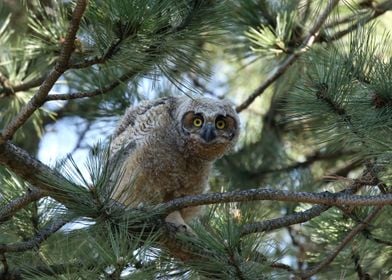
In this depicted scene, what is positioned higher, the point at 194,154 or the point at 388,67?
the point at 194,154

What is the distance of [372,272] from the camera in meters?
4.80

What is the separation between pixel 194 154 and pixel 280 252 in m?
1.38

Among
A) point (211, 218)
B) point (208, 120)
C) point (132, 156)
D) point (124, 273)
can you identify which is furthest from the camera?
point (208, 120)

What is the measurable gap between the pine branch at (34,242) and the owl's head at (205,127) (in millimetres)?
1243

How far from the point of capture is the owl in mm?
4484

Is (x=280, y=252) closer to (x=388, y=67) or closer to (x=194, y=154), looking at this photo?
(x=388, y=67)

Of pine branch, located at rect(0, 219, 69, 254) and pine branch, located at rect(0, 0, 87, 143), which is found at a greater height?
pine branch, located at rect(0, 0, 87, 143)

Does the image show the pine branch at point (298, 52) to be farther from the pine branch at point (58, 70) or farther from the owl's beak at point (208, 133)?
the pine branch at point (58, 70)

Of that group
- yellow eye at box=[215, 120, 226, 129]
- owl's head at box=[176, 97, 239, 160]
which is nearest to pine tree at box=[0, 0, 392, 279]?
owl's head at box=[176, 97, 239, 160]

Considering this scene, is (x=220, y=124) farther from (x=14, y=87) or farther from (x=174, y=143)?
(x=14, y=87)

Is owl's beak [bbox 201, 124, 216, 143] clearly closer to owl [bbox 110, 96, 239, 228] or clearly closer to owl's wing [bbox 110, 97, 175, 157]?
owl [bbox 110, 96, 239, 228]

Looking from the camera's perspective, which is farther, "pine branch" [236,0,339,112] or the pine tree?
"pine branch" [236,0,339,112]

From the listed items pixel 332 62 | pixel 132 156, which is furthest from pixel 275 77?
pixel 332 62

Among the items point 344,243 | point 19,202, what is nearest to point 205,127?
point 344,243
